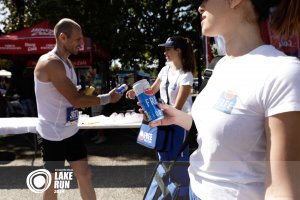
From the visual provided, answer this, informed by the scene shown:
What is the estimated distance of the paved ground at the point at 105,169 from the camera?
4.32 metres

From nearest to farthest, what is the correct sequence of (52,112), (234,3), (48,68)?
(234,3), (48,68), (52,112)

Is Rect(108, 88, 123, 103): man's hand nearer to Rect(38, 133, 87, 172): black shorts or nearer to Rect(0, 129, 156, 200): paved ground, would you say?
Rect(38, 133, 87, 172): black shorts

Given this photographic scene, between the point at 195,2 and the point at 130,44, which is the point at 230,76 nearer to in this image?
the point at 195,2

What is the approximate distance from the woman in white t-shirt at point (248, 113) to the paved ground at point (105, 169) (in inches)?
125

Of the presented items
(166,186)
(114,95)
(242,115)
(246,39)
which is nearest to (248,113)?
(242,115)

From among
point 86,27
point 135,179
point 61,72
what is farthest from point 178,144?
point 86,27

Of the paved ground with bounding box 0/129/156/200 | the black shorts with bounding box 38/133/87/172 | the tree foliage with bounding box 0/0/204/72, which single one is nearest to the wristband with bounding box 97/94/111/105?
the black shorts with bounding box 38/133/87/172

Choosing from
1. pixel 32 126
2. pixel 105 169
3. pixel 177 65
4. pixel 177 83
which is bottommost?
pixel 105 169

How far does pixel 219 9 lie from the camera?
1170mm

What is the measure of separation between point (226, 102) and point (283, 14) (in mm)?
331

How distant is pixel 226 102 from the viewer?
3.46 ft

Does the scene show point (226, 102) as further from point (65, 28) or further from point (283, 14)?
point (65, 28)

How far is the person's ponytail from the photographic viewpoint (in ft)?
3.50

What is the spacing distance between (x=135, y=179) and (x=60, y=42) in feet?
8.16
